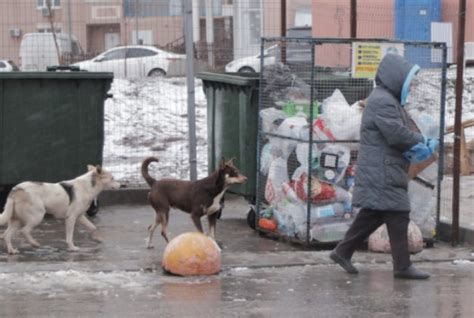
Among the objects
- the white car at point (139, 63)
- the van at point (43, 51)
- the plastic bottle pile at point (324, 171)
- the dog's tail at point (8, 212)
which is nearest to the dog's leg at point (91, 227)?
the dog's tail at point (8, 212)

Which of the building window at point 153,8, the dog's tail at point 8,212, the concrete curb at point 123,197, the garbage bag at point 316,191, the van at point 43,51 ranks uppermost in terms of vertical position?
the building window at point 153,8

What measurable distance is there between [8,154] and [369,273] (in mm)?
4452

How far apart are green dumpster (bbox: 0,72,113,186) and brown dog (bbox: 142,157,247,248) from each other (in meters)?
2.01

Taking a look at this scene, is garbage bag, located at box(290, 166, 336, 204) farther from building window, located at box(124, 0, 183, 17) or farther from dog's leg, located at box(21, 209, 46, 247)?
building window, located at box(124, 0, 183, 17)

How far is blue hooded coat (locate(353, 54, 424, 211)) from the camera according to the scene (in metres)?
7.59

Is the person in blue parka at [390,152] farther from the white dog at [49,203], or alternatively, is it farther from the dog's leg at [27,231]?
the dog's leg at [27,231]

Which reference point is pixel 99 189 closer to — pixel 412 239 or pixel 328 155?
pixel 328 155

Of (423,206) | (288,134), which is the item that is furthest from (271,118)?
(423,206)

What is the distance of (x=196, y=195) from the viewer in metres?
8.92

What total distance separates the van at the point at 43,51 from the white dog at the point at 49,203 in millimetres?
5497

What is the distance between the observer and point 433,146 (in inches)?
307

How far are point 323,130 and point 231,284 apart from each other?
2.07m

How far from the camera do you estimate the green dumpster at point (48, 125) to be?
35.1 ft

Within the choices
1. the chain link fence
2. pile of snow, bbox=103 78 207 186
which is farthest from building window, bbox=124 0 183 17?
pile of snow, bbox=103 78 207 186
